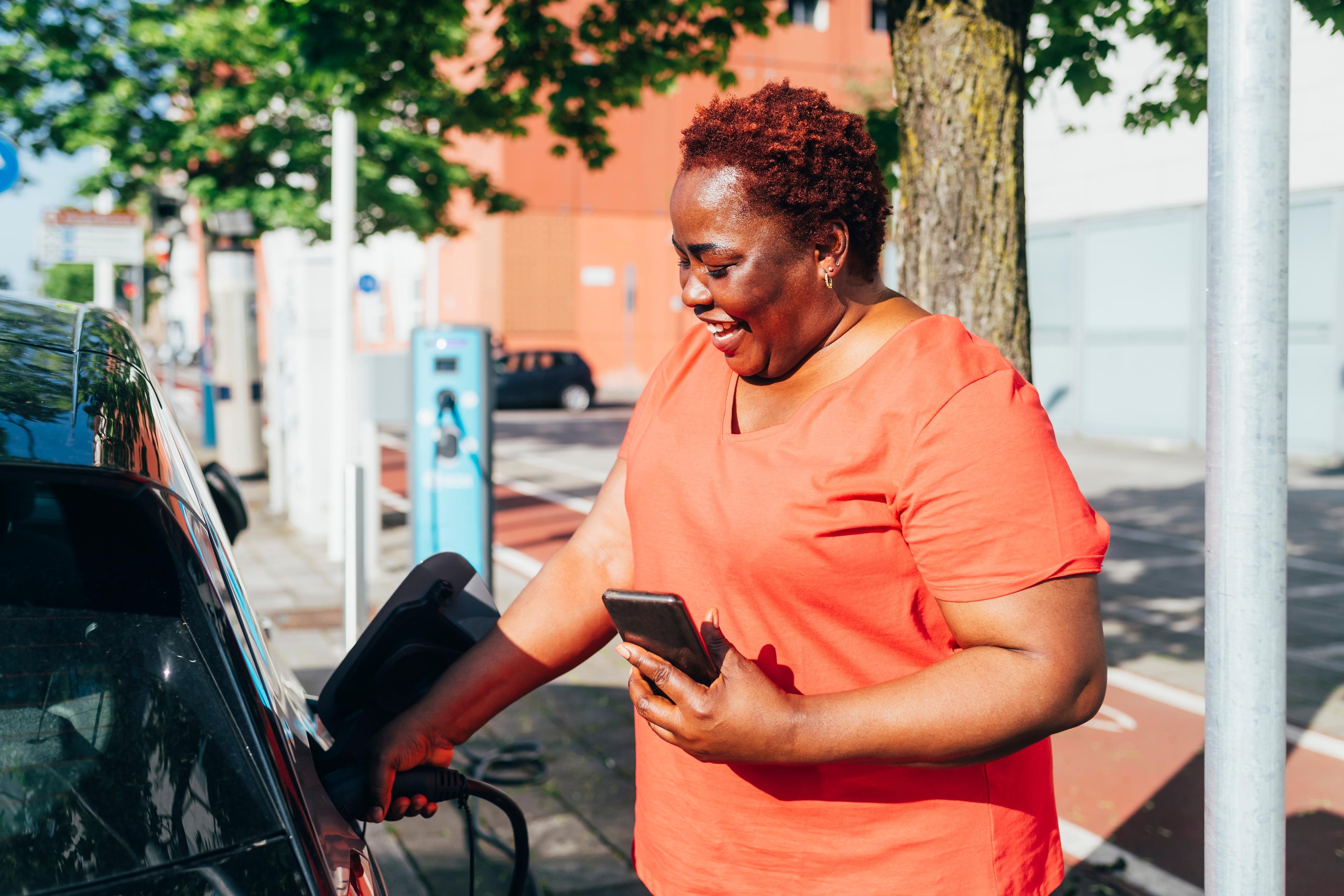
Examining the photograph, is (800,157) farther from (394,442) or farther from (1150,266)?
(1150,266)

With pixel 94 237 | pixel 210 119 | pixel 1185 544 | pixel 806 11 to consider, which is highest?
pixel 806 11

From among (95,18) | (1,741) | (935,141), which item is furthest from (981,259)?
(95,18)

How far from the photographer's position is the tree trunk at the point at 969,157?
12.2 ft

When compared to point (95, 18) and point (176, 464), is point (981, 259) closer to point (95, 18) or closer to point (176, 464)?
point (176, 464)

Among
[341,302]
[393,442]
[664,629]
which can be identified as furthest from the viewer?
[393,442]

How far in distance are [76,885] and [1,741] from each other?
201 mm

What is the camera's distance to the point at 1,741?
1.38m

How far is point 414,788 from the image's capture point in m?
1.80

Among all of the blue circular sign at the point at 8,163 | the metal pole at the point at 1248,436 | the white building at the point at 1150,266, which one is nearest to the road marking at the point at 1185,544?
the white building at the point at 1150,266

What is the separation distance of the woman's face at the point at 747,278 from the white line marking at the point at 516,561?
6.90 meters

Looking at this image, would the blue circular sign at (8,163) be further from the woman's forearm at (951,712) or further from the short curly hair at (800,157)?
the woman's forearm at (951,712)

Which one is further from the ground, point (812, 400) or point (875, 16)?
point (875, 16)

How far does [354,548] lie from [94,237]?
394 inches

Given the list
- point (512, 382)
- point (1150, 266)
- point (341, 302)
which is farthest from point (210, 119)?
point (1150, 266)
